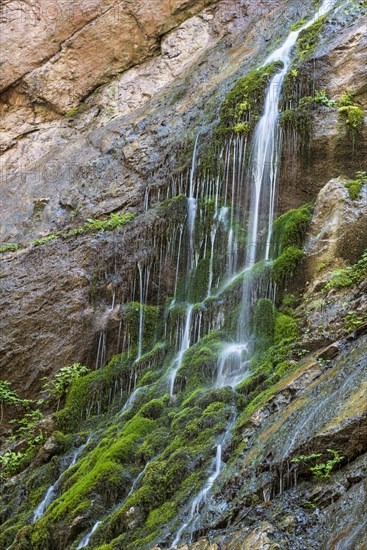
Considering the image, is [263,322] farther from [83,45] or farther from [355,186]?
[83,45]

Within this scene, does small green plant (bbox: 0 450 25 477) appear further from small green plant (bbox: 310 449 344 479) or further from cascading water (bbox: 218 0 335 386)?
small green plant (bbox: 310 449 344 479)

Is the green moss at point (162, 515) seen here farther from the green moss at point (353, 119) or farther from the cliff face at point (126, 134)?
the green moss at point (353, 119)

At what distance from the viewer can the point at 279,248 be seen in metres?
12.8

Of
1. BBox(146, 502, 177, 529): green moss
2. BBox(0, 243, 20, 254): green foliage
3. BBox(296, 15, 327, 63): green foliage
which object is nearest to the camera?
BBox(146, 502, 177, 529): green moss

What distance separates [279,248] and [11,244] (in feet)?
25.8

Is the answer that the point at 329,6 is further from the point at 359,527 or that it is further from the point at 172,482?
the point at 359,527

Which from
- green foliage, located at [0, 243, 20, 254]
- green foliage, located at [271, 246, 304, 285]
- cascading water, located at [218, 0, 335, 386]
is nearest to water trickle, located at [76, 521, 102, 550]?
cascading water, located at [218, 0, 335, 386]

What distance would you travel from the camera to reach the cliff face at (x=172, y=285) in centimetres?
739

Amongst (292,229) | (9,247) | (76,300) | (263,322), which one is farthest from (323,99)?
(9,247)

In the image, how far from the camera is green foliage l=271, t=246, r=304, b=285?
1195cm

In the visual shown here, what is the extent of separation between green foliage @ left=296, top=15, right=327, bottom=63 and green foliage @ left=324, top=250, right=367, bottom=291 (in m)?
7.00

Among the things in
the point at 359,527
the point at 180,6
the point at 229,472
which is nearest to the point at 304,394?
the point at 229,472

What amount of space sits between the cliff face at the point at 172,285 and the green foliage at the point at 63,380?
118 mm

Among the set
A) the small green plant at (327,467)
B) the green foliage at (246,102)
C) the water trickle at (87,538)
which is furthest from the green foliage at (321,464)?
the green foliage at (246,102)
